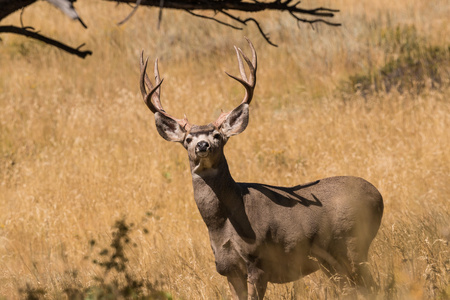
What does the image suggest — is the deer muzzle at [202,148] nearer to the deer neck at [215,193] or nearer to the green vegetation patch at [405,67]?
the deer neck at [215,193]

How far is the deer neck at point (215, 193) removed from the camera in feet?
16.3

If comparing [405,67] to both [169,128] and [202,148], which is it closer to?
[169,128]

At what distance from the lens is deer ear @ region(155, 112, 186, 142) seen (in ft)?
17.1

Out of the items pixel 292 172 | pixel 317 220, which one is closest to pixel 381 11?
pixel 292 172

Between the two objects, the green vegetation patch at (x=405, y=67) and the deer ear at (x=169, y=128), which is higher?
the deer ear at (x=169, y=128)

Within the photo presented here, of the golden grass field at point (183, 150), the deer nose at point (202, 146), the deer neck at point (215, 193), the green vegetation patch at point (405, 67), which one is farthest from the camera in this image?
the green vegetation patch at point (405, 67)

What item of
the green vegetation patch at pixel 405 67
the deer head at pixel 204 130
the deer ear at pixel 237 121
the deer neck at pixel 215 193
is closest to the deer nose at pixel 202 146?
the deer head at pixel 204 130

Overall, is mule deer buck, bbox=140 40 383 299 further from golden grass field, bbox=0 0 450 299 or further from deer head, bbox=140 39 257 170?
golden grass field, bbox=0 0 450 299

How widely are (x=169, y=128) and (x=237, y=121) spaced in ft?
1.65

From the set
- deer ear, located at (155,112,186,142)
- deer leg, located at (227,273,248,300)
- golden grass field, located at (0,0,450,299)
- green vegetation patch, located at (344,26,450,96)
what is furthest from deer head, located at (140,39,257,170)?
green vegetation patch, located at (344,26,450,96)

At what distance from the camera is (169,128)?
5.23m

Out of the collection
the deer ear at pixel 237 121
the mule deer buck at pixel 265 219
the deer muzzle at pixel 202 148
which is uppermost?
the deer ear at pixel 237 121

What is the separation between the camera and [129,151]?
32.6 ft

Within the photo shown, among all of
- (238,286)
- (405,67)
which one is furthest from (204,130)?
(405,67)
